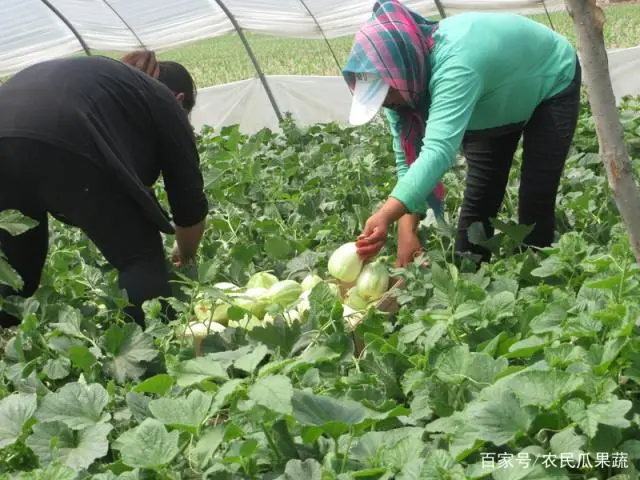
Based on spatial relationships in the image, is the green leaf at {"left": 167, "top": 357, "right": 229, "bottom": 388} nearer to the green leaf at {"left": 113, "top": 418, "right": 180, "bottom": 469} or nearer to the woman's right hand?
the green leaf at {"left": 113, "top": 418, "right": 180, "bottom": 469}

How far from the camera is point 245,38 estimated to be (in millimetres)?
7781

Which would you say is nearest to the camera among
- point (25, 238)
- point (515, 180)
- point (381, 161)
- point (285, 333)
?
point (285, 333)

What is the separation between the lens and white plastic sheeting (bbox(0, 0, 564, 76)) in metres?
7.36

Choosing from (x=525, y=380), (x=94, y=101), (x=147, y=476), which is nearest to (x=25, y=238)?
(x=94, y=101)

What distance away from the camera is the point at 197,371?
1954mm

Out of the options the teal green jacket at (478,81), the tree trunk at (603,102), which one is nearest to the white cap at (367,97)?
the teal green jacket at (478,81)

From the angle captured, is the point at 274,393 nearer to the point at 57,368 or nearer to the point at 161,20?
the point at 57,368

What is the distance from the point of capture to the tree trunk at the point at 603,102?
6.09 feet

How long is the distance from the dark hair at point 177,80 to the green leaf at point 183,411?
5.63 ft

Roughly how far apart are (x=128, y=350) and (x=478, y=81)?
1327mm

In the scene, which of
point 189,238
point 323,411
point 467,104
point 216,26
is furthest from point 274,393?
point 216,26

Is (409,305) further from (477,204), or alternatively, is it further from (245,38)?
(245,38)

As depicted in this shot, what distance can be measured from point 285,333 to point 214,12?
5744 millimetres

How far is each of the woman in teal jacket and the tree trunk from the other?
2.48 feet
